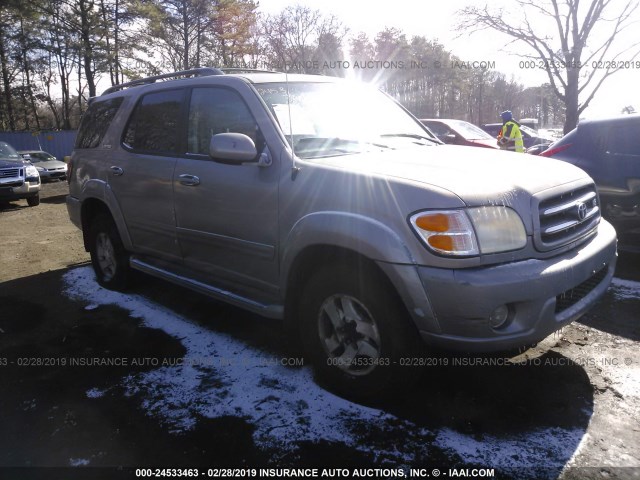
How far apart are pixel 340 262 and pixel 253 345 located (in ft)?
4.34

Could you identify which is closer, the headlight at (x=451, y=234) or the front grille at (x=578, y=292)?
the headlight at (x=451, y=234)

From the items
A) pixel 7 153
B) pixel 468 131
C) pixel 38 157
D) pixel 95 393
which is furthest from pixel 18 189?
pixel 468 131

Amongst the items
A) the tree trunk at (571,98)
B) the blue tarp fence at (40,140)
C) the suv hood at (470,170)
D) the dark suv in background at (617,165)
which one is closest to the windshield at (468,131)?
the dark suv in background at (617,165)

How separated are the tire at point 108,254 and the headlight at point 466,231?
338cm

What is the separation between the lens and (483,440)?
2.51 m

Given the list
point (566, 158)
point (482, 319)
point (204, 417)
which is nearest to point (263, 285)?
point (204, 417)

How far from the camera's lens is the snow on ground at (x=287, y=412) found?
2.43 meters

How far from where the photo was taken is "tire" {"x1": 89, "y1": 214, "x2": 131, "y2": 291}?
486cm

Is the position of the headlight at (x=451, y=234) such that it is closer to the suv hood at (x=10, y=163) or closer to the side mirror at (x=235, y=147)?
the side mirror at (x=235, y=147)

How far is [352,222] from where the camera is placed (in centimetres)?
264

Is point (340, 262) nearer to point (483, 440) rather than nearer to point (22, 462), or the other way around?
point (483, 440)

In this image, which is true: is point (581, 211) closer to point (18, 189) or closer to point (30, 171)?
point (18, 189)

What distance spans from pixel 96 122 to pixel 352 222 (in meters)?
3.61

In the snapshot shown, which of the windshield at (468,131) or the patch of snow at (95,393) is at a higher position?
the windshield at (468,131)
